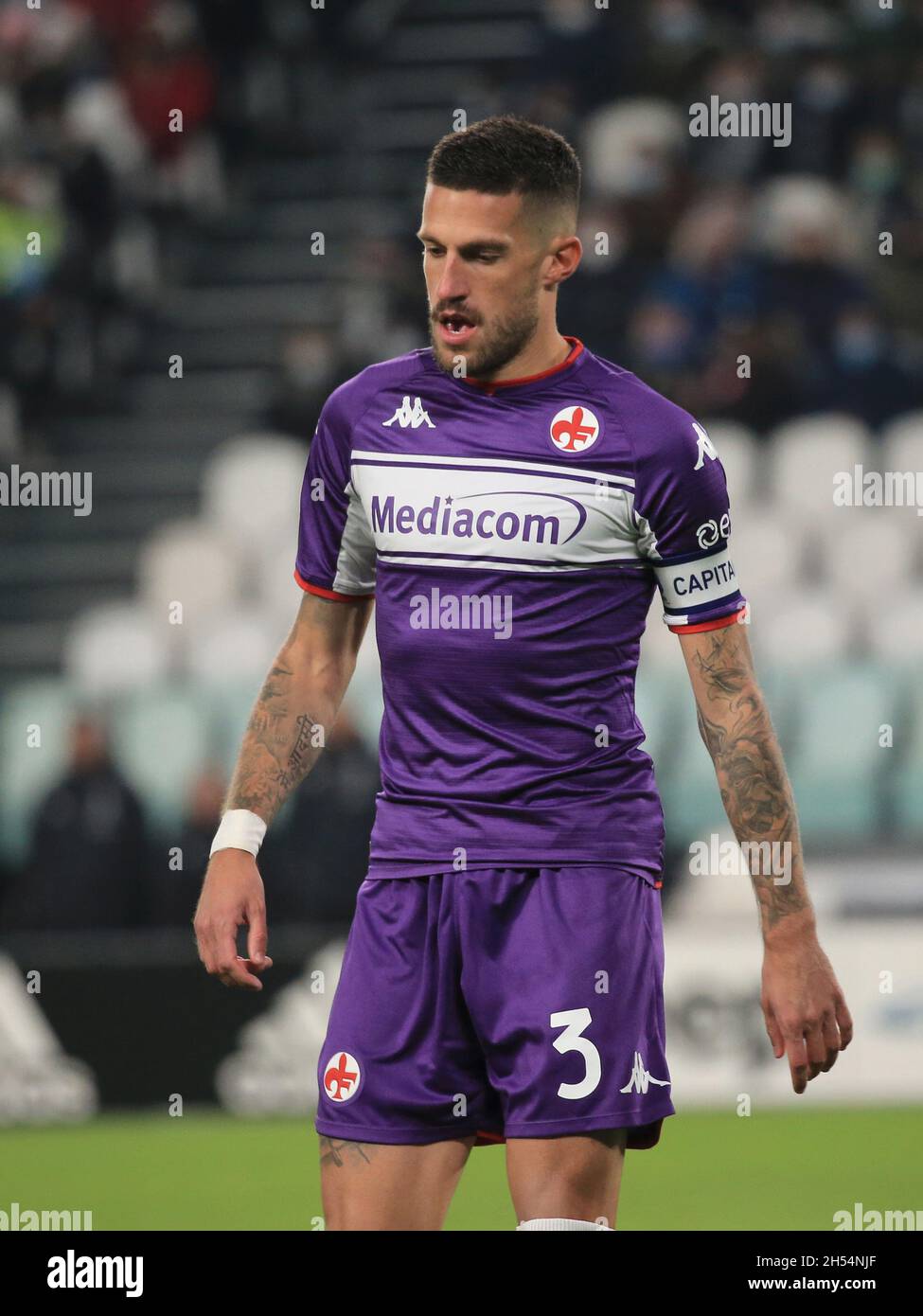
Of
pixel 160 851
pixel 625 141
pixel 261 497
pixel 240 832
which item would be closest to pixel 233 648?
pixel 261 497

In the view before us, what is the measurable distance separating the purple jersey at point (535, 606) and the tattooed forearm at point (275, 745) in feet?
0.77

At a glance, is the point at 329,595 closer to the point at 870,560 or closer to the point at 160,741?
the point at 160,741

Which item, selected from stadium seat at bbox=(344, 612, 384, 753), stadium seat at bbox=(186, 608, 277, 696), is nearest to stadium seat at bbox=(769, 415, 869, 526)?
stadium seat at bbox=(344, 612, 384, 753)

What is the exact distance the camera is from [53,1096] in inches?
360

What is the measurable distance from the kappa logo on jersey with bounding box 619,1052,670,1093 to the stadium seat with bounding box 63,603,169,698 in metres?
7.05

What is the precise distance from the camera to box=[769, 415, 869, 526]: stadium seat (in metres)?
10.8

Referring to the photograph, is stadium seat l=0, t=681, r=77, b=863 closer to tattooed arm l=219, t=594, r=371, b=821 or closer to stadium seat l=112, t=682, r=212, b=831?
stadium seat l=112, t=682, r=212, b=831

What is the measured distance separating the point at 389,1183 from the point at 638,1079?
16.8 inches

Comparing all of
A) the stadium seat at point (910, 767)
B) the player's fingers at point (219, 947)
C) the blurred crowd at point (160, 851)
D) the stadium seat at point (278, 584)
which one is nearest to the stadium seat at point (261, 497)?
the stadium seat at point (278, 584)

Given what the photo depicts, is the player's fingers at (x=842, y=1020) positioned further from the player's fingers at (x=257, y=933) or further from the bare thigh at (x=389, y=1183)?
the player's fingers at (x=257, y=933)

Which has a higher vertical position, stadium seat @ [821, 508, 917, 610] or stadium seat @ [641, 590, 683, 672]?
stadium seat @ [821, 508, 917, 610]

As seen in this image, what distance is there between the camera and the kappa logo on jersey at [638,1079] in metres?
3.50

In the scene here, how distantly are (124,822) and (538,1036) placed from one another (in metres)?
6.32

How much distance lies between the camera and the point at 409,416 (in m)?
3.71
